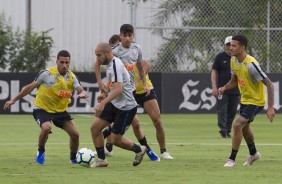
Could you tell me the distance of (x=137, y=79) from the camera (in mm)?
16672

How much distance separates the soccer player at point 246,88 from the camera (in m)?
15.1

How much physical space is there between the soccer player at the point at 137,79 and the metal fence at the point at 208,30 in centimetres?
1566

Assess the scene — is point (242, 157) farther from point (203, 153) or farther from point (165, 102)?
point (165, 102)

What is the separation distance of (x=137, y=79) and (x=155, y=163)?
1.59 m

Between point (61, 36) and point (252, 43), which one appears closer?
point (252, 43)

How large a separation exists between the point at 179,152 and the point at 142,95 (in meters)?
1.66

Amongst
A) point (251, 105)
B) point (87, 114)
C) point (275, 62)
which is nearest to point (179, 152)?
point (251, 105)

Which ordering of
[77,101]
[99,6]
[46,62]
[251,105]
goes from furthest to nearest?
1. [99,6]
2. [46,62]
3. [77,101]
4. [251,105]

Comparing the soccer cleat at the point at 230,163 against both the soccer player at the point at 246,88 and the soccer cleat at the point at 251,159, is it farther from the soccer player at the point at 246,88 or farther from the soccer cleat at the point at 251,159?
the soccer cleat at the point at 251,159

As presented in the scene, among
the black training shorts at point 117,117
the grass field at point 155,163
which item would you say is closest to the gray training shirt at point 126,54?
the black training shorts at point 117,117

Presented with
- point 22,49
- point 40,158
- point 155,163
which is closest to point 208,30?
point 22,49

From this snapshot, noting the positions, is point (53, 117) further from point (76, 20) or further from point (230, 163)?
point (76, 20)

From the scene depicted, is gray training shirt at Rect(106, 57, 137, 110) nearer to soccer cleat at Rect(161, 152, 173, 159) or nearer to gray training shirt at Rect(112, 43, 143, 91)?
gray training shirt at Rect(112, 43, 143, 91)

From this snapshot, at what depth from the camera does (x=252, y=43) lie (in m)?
32.8
